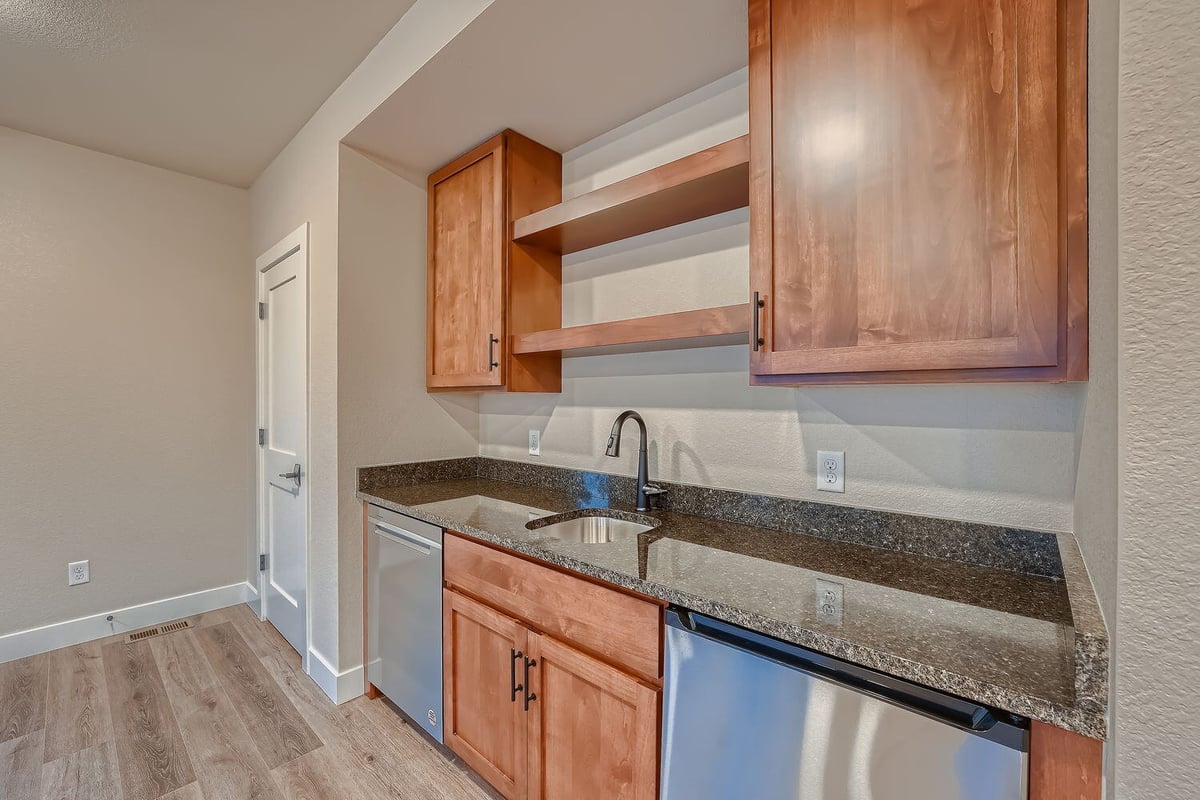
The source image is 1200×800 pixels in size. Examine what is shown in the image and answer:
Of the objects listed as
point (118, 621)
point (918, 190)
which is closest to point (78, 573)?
point (118, 621)

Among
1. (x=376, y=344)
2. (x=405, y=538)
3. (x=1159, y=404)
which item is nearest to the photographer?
(x=1159, y=404)

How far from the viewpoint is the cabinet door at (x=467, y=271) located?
2002 millimetres

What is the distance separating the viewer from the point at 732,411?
1.64 metres

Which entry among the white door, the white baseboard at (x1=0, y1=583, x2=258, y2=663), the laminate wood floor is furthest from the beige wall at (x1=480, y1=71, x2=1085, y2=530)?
the white baseboard at (x1=0, y1=583, x2=258, y2=663)

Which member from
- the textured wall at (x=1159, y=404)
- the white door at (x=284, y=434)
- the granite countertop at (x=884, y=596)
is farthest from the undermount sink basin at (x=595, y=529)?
the white door at (x=284, y=434)

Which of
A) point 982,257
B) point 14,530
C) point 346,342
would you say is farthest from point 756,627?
point 14,530

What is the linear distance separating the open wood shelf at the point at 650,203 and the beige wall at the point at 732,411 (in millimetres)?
76

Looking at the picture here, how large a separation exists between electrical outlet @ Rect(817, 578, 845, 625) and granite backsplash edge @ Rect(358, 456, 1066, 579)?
35 cm

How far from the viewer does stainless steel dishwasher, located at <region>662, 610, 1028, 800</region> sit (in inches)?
28.8

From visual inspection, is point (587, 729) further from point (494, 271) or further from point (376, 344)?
point (376, 344)

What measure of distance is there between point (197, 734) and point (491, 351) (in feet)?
6.05

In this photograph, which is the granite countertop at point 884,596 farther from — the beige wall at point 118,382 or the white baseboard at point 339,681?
the beige wall at point 118,382

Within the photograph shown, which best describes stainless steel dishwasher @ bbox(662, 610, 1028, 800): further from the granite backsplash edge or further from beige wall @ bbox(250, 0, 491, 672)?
beige wall @ bbox(250, 0, 491, 672)

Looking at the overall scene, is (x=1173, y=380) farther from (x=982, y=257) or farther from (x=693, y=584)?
(x=693, y=584)
